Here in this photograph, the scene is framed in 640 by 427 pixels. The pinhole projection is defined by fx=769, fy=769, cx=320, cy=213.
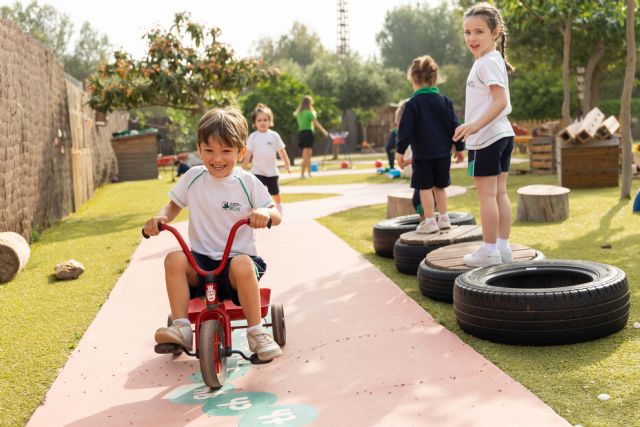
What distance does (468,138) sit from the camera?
18.1ft

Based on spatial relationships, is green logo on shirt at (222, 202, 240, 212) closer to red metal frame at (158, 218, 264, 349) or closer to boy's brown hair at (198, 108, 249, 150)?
red metal frame at (158, 218, 264, 349)

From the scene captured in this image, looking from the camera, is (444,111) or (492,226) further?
(444,111)

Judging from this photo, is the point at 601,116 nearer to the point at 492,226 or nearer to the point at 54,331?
the point at 492,226

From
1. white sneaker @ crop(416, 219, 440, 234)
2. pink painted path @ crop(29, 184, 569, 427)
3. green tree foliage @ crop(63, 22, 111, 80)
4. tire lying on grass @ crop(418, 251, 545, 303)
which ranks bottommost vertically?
pink painted path @ crop(29, 184, 569, 427)

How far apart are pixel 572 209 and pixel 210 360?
764 centimetres

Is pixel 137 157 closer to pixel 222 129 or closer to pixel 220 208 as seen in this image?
pixel 220 208

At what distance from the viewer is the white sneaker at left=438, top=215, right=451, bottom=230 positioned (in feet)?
22.6

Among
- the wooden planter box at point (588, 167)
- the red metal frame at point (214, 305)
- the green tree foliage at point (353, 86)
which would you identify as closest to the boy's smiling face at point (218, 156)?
the red metal frame at point (214, 305)

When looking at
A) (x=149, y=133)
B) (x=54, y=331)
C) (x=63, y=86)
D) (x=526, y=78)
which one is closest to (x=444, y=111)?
(x=54, y=331)

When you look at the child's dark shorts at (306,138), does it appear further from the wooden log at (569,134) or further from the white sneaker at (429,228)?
the white sneaker at (429,228)

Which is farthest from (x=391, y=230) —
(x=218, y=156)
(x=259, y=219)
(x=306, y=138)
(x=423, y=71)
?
(x=306, y=138)

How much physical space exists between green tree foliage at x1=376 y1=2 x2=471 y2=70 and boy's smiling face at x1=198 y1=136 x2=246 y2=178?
83506mm

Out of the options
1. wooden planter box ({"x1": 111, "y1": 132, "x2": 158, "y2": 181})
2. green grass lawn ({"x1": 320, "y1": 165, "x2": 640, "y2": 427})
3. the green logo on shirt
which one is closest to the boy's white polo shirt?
the green logo on shirt

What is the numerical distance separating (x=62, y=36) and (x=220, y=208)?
249 feet
